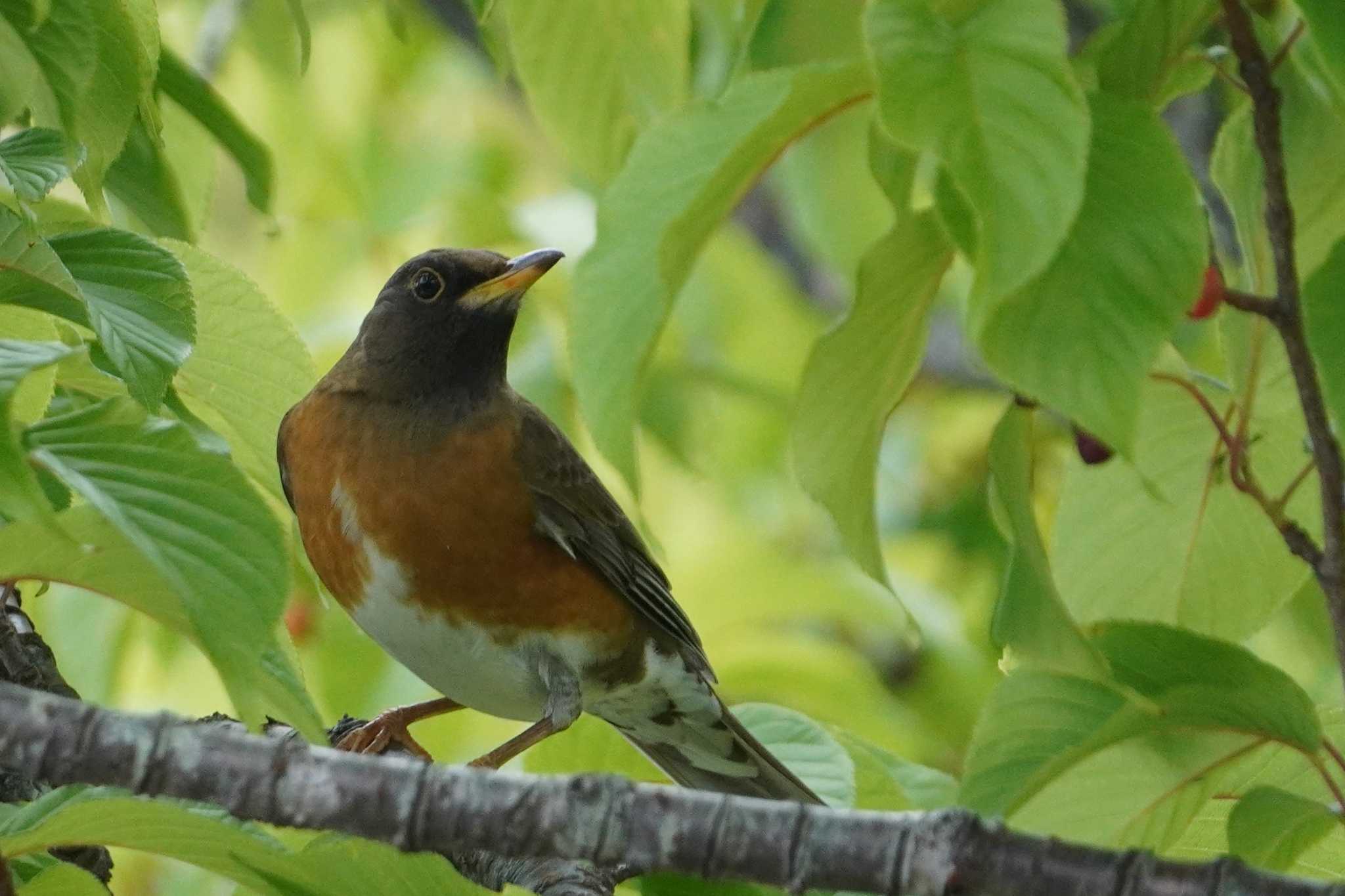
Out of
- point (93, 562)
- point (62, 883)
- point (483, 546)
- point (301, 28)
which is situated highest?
point (301, 28)

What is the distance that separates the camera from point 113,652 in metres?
4.97

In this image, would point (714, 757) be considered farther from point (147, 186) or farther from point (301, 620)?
point (301, 620)

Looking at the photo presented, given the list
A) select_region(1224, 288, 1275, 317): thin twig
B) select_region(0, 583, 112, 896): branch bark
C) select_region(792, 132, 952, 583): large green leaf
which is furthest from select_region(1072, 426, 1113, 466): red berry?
select_region(0, 583, 112, 896): branch bark

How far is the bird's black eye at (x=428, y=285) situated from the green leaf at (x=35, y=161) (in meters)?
2.37

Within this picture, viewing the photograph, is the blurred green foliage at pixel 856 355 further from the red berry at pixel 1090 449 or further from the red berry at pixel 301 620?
the red berry at pixel 301 620

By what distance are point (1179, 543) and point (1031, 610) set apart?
3.21ft

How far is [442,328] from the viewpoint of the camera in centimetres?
463

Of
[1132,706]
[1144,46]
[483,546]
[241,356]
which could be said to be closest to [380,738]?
[483,546]

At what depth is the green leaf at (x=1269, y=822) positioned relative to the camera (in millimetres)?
2268

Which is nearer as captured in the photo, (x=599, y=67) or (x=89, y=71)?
(x=89, y=71)

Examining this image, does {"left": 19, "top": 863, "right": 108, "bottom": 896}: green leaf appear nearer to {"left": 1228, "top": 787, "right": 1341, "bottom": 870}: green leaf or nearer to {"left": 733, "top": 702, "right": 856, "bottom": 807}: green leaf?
{"left": 733, "top": 702, "right": 856, "bottom": 807}: green leaf

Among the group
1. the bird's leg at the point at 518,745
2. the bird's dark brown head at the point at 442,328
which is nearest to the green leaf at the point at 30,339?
the bird's leg at the point at 518,745

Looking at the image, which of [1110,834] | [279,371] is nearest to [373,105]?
[279,371]

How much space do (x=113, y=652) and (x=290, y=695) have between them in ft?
10.8
